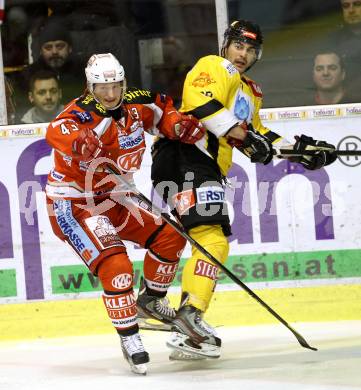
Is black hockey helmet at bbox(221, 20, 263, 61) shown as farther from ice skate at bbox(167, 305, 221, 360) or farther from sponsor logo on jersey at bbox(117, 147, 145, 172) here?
ice skate at bbox(167, 305, 221, 360)

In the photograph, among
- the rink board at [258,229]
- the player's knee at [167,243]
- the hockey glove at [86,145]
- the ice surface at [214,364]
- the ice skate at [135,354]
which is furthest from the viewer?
the rink board at [258,229]

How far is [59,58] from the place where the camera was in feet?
22.2

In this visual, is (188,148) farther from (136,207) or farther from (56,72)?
(56,72)

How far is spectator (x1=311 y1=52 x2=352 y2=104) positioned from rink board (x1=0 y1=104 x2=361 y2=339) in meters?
0.12

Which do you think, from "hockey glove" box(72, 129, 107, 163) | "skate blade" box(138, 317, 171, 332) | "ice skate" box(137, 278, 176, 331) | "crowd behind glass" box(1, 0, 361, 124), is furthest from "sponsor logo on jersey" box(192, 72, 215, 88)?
"crowd behind glass" box(1, 0, 361, 124)

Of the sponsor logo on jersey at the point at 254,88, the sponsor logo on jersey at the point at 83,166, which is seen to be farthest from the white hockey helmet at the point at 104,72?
the sponsor logo on jersey at the point at 254,88

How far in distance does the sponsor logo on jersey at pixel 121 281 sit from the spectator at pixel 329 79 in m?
1.99

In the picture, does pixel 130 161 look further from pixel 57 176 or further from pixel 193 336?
pixel 193 336

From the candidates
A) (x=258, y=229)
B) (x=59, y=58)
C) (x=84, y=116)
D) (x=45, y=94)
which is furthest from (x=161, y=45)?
(x=84, y=116)

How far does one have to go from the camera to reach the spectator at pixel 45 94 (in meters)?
6.73

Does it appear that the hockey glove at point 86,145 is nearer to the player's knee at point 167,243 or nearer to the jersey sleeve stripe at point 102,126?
the jersey sleeve stripe at point 102,126

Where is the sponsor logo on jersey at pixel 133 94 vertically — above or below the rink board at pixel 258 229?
above

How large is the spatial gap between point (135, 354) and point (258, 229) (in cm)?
164

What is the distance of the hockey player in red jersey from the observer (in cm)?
509
